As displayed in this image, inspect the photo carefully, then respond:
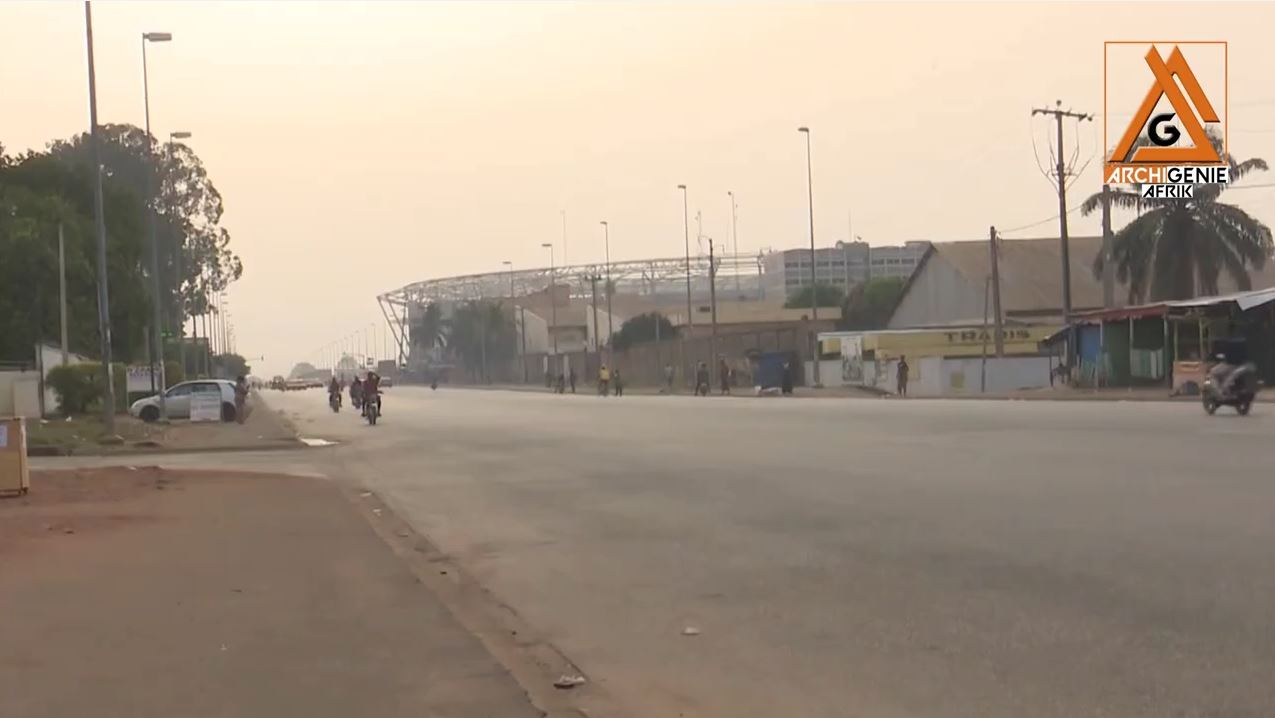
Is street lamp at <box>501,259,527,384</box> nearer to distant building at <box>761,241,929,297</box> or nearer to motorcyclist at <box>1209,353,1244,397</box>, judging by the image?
distant building at <box>761,241,929,297</box>

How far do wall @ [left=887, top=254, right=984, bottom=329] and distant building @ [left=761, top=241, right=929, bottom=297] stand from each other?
6403 centimetres

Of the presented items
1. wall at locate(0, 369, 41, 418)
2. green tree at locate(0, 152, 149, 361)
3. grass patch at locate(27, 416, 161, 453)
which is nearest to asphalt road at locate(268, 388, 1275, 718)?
grass patch at locate(27, 416, 161, 453)

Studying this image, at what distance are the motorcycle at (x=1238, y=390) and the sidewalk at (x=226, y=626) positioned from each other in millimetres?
20587

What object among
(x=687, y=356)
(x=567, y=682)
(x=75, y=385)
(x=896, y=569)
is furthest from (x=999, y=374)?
(x=567, y=682)

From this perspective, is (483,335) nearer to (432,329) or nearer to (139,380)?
(432,329)

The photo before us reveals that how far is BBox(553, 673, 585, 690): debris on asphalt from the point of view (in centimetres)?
713

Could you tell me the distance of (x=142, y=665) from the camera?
295 inches

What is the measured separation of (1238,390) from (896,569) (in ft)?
70.8

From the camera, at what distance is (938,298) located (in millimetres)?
92688

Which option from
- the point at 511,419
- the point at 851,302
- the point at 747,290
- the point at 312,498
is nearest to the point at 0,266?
the point at 511,419

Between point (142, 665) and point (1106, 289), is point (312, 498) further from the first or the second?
point (1106, 289)

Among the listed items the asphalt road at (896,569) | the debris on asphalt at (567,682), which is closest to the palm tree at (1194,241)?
the asphalt road at (896,569)

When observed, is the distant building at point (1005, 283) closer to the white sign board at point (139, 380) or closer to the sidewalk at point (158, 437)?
the white sign board at point (139, 380)

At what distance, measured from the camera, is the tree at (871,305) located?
345 feet
